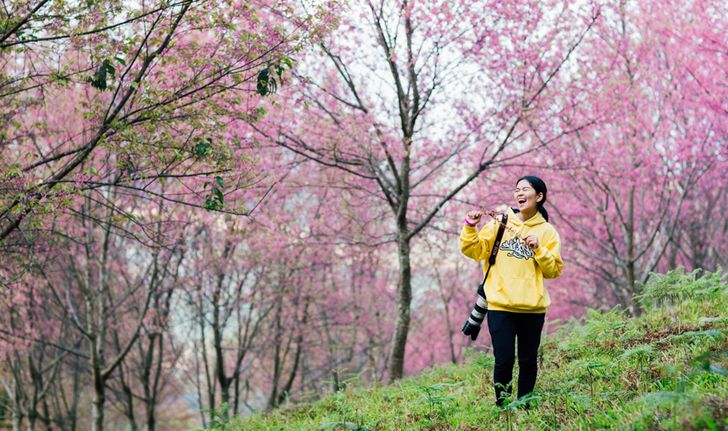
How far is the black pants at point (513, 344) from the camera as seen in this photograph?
4.00 m

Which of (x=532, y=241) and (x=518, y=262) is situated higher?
(x=532, y=241)

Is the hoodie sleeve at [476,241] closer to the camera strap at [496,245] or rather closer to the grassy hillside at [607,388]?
the camera strap at [496,245]

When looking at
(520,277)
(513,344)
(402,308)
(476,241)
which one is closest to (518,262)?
(520,277)

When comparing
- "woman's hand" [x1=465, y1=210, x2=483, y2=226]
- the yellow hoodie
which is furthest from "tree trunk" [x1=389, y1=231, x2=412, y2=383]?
"woman's hand" [x1=465, y1=210, x2=483, y2=226]

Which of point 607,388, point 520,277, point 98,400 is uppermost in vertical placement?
point 520,277

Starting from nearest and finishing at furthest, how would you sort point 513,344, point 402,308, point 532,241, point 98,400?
point 532,241, point 513,344, point 402,308, point 98,400

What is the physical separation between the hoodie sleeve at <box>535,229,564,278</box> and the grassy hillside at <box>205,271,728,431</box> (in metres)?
0.68

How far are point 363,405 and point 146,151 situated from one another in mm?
3246

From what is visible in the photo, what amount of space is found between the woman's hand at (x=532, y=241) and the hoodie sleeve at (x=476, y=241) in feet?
0.99

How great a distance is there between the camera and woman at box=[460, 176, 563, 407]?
396 centimetres

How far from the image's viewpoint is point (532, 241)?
3.91 metres

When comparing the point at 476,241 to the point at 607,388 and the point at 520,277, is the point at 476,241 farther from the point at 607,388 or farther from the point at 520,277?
the point at 607,388

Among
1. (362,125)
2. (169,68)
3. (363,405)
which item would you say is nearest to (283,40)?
(169,68)

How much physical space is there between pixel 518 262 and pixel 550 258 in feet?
0.72
